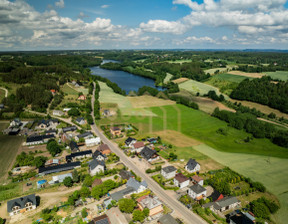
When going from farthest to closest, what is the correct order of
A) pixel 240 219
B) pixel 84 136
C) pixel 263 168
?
1. pixel 84 136
2. pixel 263 168
3. pixel 240 219

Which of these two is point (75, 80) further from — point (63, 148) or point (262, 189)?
point (262, 189)

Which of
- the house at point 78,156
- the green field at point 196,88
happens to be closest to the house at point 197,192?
the house at point 78,156

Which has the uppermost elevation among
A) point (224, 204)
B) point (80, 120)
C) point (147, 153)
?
point (80, 120)

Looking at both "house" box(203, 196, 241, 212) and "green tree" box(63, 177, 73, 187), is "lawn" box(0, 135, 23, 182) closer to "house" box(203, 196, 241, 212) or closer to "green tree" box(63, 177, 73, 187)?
"green tree" box(63, 177, 73, 187)

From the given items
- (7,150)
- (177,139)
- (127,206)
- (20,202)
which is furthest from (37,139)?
(177,139)

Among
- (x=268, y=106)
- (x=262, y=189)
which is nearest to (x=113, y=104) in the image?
(x=262, y=189)

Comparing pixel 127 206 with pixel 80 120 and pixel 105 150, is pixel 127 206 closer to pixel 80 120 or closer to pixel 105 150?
pixel 105 150
